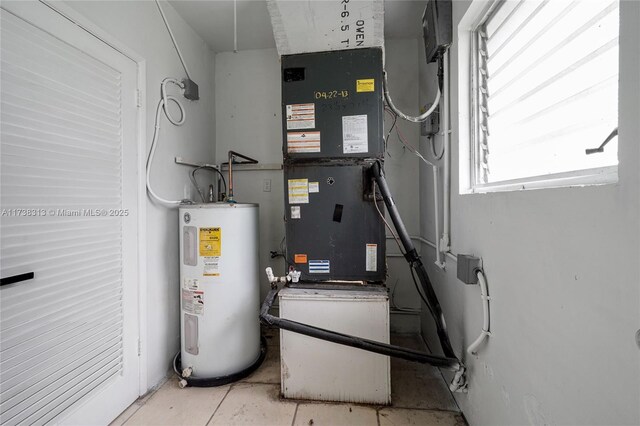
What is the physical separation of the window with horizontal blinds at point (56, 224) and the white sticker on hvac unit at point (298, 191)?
91 centimetres

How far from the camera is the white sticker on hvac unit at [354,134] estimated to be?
1.44 m

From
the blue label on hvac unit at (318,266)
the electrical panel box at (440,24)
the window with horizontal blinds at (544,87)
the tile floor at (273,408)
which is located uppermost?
the electrical panel box at (440,24)

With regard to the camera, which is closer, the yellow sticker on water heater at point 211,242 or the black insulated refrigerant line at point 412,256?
the black insulated refrigerant line at point 412,256

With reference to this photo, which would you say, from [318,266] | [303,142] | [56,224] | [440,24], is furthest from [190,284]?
[440,24]

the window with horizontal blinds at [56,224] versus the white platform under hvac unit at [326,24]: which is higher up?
the white platform under hvac unit at [326,24]

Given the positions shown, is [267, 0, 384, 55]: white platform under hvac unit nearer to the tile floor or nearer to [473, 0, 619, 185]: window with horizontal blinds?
[473, 0, 619, 185]: window with horizontal blinds

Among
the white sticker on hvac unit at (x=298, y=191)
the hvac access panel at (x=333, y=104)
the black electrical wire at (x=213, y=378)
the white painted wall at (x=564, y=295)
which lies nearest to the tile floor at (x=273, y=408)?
the black electrical wire at (x=213, y=378)

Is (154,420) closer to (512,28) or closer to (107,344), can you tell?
(107,344)

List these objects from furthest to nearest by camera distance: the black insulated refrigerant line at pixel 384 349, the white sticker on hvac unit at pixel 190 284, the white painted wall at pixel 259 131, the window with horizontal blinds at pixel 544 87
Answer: the white painted wall at pixel 259 131 < the white sticker on hvac unit at pixel 190 284 < the black insulated refrigerant line at pixel 384 349 < the window with horizontal blinds at pixel 544 87

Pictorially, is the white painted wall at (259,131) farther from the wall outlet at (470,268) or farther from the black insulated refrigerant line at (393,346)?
the wall outlet at (470,268)

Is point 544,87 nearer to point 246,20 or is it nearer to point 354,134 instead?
point 354,134

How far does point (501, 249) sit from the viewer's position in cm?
92

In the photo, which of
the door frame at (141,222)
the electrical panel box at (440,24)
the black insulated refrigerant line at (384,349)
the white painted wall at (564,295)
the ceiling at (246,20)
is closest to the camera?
the white painted wall at (564,295)

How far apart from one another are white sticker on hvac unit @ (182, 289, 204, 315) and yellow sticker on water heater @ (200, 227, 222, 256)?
0.26m
